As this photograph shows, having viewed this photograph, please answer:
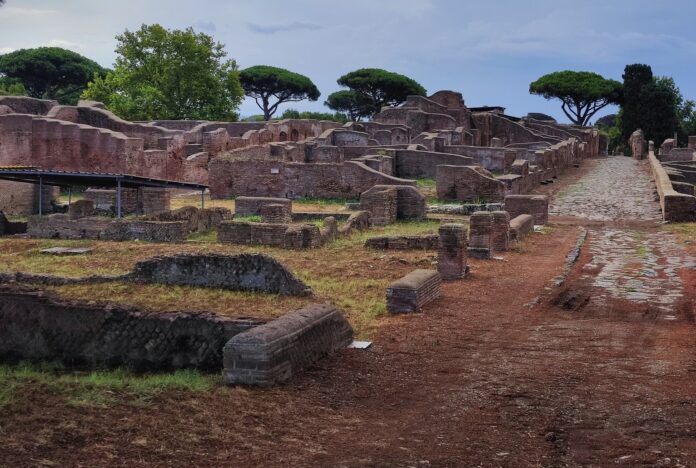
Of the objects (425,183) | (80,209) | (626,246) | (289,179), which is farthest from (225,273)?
(425,183)

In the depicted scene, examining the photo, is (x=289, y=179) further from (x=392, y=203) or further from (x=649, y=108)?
(x=649, y=108)

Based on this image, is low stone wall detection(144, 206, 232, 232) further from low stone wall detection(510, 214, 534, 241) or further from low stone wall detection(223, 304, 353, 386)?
low stone wall detection(223, 304, 353, 386)

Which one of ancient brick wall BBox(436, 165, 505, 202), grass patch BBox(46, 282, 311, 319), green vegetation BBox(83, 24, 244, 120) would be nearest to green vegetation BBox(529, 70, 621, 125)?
green vegetation BBox(83, 24, 244, 120)

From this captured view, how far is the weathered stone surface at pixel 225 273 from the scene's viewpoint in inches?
474

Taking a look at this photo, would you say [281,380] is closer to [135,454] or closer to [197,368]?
[197,368]

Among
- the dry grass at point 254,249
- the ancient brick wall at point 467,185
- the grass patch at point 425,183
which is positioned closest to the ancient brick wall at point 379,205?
the dry grass at point 254,249

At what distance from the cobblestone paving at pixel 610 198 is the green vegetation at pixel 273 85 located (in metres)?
45.1

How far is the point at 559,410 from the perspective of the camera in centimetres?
671

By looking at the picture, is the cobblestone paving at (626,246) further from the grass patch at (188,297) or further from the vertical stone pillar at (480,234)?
the grass patch at (188,297)

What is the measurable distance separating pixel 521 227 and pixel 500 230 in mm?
2269

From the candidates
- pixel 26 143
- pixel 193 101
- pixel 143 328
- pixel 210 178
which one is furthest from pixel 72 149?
pixel 143 328

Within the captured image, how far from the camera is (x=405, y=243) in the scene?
56.4 feet

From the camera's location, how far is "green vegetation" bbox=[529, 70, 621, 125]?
7181cm

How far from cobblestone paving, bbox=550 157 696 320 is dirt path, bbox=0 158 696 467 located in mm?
583
